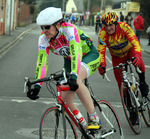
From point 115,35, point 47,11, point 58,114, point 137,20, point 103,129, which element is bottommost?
point 137,20

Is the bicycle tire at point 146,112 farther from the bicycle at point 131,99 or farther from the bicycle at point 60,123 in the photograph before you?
the bicycle at point 60,123

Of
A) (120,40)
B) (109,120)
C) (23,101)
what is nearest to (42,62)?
(109,120)

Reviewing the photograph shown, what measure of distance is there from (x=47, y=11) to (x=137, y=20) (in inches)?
886

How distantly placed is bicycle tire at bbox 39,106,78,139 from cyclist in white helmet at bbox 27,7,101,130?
272 millimetres

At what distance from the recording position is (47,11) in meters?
4.53

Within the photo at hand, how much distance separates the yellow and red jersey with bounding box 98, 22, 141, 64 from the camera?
6605 mm

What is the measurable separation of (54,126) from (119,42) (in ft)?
8.49

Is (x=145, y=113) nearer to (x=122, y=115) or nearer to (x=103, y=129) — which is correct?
(x=122, y=115)

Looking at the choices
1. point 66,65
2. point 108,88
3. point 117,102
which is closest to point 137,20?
point 108,88

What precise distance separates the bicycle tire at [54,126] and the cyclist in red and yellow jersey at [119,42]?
1.63 m

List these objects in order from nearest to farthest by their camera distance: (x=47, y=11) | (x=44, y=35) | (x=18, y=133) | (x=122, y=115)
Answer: (x=47, y=11)
(x=44, y=35)
(x=18, y=133)
(x=122, y=115)

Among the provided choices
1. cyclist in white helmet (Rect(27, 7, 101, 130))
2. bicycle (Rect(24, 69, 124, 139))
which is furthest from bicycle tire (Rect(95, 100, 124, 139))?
cyclist in white helmet (Rect(27, 7, 101, 130))

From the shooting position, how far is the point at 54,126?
4.56m

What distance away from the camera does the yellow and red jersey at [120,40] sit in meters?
6.61
